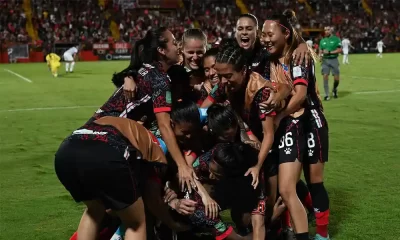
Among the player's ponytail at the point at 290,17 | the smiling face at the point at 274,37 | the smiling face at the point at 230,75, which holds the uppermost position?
the player's ponytail at the point at 290,17

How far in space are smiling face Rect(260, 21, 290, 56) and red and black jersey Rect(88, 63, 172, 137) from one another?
0.95 m

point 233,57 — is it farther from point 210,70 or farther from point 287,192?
point 287,192

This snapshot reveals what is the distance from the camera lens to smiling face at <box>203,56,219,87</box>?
545 centimetres

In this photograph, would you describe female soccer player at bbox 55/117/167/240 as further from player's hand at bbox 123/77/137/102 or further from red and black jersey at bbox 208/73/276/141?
red and black jersey at bbox 208/73/276/141

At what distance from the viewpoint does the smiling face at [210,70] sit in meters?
5.45

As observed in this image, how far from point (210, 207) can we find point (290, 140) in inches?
34.9

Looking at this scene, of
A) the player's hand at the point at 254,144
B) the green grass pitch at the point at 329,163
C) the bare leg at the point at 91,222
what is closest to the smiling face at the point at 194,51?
the player's hand at the point at 254,144

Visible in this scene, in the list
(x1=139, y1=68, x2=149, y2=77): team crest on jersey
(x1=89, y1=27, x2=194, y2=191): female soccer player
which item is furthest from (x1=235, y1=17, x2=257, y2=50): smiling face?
(x1=139, y1=68, x2=149, y2=77): team crest on jersey

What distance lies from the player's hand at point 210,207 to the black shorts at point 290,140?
2.23 feet

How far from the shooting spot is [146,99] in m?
4.88

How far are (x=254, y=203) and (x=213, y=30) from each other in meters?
48.3

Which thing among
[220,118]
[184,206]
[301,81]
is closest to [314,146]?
[301,81]

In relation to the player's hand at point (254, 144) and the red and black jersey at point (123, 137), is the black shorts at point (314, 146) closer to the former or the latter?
the player's hand at point (254, 144)

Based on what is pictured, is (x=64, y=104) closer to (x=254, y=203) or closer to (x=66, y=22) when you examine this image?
(x=254, y=203)
